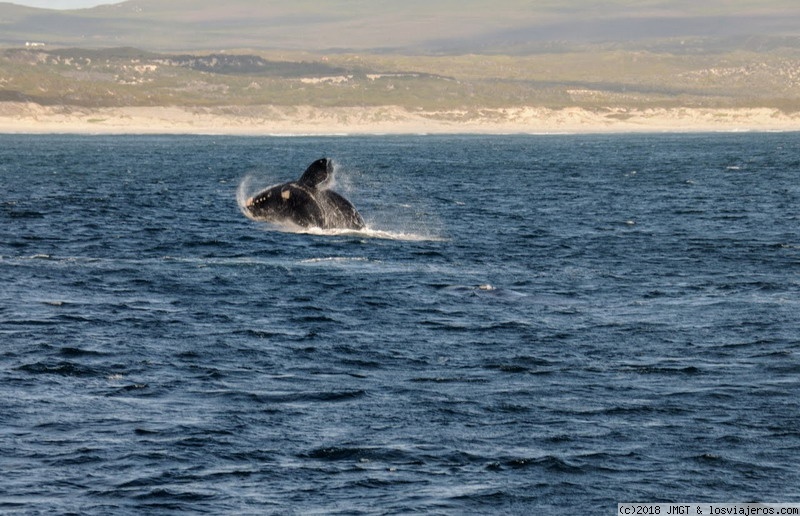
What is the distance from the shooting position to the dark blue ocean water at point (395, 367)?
16312mm

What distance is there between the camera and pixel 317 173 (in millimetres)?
40875

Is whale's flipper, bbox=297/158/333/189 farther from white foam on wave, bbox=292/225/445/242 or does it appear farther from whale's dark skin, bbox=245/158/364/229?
white foam on wave, bbox=292/225/445/242

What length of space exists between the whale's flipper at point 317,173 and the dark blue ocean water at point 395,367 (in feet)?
5.68

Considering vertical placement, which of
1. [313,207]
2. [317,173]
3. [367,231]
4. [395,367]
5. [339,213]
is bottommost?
[395,367]

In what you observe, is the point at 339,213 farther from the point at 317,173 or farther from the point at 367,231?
the point at 317,173

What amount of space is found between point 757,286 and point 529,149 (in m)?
121

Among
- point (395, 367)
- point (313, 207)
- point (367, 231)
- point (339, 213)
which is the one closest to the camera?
point (395, 367)

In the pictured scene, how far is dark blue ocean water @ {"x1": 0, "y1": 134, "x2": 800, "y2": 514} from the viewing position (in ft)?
53.5

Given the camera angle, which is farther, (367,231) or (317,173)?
(367,231)

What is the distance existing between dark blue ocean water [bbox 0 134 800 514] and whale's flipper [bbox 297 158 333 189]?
1.73 metres

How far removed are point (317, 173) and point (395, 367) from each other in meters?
19.2

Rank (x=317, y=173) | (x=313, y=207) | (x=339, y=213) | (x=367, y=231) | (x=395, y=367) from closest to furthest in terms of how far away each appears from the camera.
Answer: (x=395, y=367) < (x=317, y=173) < (x=339, y=213) < (x=313, y=207) < (x=367, y=231)

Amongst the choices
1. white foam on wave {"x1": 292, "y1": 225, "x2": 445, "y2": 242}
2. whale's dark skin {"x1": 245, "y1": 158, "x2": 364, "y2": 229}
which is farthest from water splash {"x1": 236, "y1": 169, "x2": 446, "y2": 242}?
whale's dark skin {"x1": 245, "y1": 158, "x2": 364, "y2": 229}

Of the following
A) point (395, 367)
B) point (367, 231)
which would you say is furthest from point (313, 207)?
point (395, 367)
